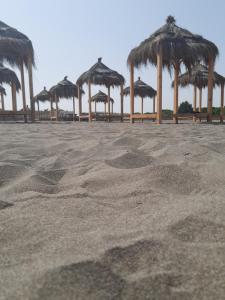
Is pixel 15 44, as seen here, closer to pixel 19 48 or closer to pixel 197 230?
pixel 19 48

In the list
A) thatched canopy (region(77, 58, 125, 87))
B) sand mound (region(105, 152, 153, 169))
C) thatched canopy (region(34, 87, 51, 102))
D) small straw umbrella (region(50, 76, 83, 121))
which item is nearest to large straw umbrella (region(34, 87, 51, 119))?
thatched canopy (region(34, 87, 51, 102))

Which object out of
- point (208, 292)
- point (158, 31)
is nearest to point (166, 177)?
point (208, 292)

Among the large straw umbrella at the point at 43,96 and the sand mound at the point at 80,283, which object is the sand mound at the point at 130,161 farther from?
the large straw umbrella at the point at 43,96

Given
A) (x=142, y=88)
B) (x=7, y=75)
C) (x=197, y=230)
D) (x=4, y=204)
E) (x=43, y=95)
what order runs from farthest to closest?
(x=43, y=95) → (x=142, y=88) → (x=7, y=75) → (x=4, y=204) → (x=197, y=230)

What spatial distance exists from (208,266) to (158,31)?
8.08 metres

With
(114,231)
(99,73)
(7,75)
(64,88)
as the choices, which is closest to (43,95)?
(64,88)

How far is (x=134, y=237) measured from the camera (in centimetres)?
71

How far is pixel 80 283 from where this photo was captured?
528mm

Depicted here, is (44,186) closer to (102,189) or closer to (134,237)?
(102,189)

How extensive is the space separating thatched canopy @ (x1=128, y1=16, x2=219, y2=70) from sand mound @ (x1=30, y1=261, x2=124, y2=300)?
7411 millimetres

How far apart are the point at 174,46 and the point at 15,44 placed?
529 cm

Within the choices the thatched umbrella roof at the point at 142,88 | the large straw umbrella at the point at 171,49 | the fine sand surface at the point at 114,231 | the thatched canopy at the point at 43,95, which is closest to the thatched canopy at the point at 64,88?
the thatched canopy at the point at 43,95

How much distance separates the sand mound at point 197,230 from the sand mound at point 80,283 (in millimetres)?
250

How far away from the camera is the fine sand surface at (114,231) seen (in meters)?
0.53
